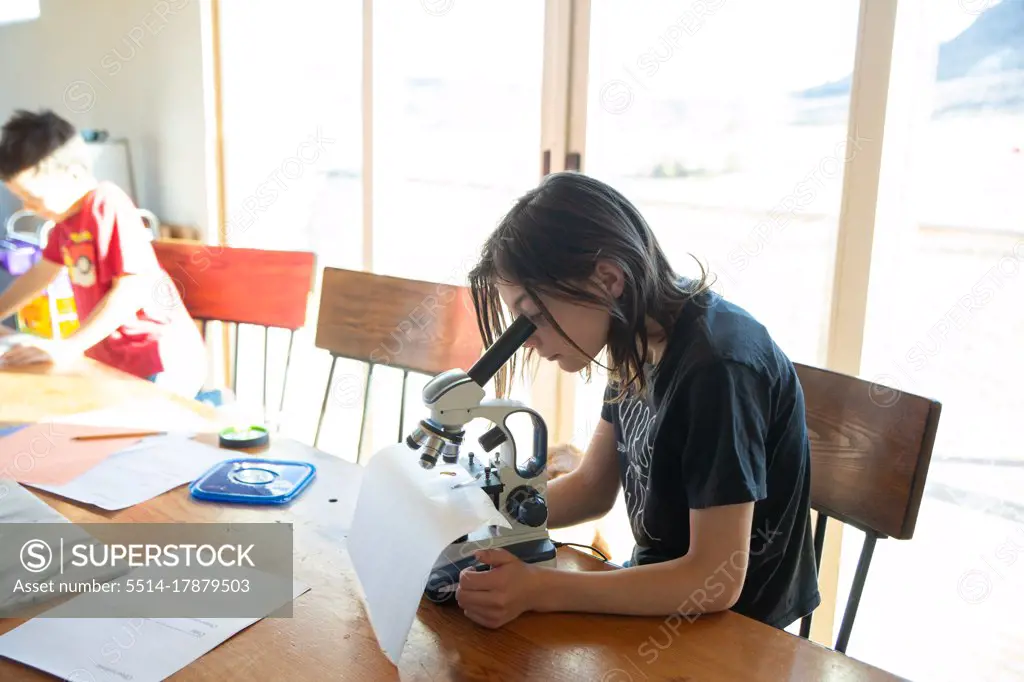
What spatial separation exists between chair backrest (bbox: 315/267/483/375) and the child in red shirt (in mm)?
618

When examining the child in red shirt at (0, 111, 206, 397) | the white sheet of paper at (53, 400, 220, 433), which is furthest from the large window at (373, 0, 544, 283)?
the white sheet of paper at (53, 400, 220, 433)

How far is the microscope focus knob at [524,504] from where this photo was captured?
A: 982 millimetres

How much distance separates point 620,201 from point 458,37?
163cm

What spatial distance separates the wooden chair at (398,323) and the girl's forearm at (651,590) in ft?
2.52

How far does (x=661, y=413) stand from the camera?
105 centimetres

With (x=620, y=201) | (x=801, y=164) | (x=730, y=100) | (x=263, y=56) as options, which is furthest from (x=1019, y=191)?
(x=263, y=56)

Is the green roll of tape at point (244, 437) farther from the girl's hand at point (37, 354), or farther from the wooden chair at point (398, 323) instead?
the girl's hand at point (37, 354)

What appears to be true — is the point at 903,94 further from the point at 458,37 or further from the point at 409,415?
the point at 409,415

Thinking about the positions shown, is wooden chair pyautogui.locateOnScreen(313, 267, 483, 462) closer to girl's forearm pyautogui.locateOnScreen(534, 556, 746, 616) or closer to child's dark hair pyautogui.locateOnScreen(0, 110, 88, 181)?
girl's forearm pyautogui.locateOnScreen(534, 556, 746, 616)

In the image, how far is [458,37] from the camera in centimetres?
248

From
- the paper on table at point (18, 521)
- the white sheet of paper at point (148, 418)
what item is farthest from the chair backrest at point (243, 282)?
the paper on table at point (18, 521)

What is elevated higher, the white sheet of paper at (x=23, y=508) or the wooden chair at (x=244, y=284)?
the wooden chair at (x=244, y=284)

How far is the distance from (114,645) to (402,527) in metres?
0.32

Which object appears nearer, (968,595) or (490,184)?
(968,595)
